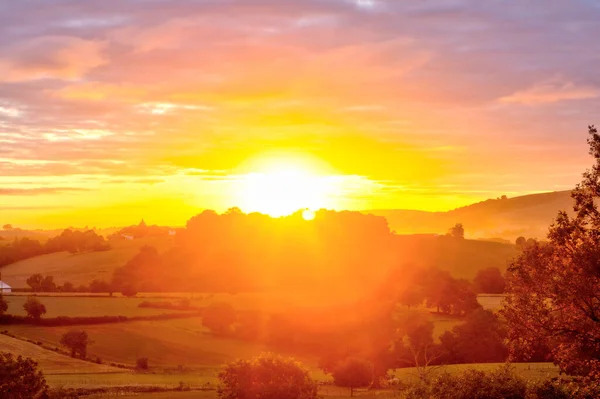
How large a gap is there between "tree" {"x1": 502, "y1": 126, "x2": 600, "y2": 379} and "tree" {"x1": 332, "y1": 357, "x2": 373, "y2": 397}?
3591cm

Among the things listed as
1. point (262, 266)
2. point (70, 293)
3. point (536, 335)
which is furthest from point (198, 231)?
point (536, 335)

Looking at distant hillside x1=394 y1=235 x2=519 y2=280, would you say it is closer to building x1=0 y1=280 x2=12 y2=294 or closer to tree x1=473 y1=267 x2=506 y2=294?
tree x1=473 y1=267 x2=506 y2=294

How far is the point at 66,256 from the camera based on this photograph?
187000 millimetres

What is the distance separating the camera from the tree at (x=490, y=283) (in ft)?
460

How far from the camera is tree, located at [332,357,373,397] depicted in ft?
214

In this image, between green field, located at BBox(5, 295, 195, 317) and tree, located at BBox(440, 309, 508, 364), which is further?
green field, located at BBox(5, 295, 195, 317)

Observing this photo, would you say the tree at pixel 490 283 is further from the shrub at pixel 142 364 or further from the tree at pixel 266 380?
the tree at pixel 266 380

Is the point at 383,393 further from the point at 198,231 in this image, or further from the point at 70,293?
the point at 198,231

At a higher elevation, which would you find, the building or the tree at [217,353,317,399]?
→ the building

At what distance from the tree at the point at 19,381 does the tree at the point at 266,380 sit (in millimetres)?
12718

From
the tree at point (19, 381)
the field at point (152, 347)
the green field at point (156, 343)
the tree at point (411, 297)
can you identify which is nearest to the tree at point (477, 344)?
the field at point (152, 347)

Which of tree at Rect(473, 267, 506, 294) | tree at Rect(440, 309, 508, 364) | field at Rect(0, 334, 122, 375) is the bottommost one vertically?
tree at Rect(440, 309, 508, 364)

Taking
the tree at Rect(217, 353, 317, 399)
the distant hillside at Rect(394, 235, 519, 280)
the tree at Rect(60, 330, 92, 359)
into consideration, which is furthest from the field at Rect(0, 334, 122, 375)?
the distant hillside at Rect(394, 235, 519, 280)

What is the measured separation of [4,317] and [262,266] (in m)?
74.1
